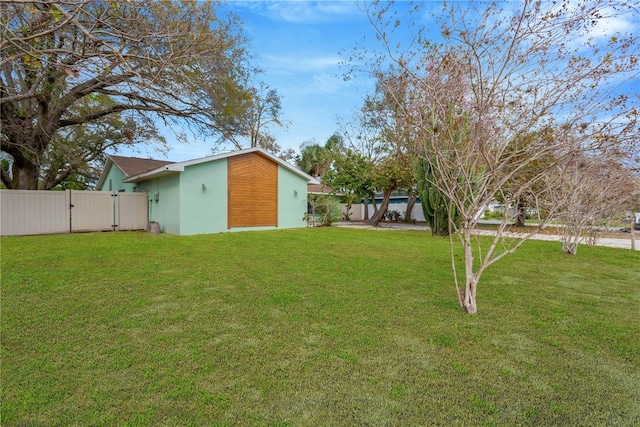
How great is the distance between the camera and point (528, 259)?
7.71 m

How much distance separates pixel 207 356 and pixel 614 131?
452 centimetres

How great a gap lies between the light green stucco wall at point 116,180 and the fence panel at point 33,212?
3.81 m

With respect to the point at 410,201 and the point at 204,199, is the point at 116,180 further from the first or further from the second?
the point at 410,201

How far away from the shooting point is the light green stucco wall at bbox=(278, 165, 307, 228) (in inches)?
590

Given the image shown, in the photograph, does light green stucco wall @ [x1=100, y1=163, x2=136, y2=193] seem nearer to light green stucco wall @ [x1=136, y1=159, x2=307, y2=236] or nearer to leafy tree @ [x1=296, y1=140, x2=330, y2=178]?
light green stucco wall @ [x1=136, y1=159, x2=307, y2=236]

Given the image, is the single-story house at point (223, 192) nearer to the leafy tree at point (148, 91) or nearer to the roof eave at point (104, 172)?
the roof eave at point (104, 172)

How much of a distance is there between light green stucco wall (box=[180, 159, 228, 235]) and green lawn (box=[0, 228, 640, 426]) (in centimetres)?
627

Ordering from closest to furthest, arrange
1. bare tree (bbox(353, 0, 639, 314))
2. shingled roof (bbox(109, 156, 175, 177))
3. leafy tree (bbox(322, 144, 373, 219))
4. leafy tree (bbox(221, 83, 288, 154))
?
1. bare tree (bbox(353, 0, 639, 314))
2. shingled roof (bbox(109, 156, 175, 177))
3. leafy tree (bbox(322, 144, 373, 219))
4. leafy tree (bbox(221, 83, 288, 154))

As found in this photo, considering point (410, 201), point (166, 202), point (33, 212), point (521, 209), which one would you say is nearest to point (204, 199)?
point (166, 202)

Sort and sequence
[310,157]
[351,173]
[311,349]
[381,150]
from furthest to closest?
1. [310,157]
2. [381,150]
3. [351,173]
4. [311,349]

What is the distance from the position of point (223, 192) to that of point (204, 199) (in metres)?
0.86

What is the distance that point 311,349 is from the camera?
287cm

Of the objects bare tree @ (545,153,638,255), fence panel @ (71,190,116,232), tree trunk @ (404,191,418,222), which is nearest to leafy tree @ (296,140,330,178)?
tree trunk @ (404,191,418,222)

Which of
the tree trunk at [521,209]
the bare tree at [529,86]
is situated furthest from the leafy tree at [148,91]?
the tree trunk at [521,209]
